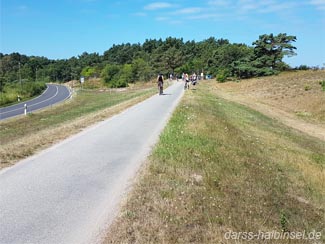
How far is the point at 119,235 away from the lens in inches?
202

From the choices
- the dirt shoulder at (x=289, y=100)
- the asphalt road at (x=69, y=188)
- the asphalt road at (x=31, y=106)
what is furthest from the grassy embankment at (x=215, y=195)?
the asphalt road at (x=31, y=106)

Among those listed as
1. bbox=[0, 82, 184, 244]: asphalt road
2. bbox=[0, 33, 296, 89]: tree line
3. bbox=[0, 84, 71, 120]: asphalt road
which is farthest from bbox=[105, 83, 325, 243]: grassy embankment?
bbox=[0, 33, 296, 89]: tree line

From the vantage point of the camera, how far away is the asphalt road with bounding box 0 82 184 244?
529 centimetres

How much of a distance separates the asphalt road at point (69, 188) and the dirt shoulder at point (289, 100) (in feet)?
49.6

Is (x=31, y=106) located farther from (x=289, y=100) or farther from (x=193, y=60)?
(x=193, y=60)

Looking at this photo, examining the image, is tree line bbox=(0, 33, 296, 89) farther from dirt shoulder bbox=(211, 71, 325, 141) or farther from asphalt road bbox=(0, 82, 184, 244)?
asphalt road bbox=(0, 82, 184, 244)

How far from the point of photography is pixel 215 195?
6.82 meters

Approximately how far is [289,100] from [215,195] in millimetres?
33236

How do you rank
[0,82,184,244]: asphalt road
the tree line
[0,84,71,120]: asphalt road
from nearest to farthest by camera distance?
[0,82,184,244]: asphalt road, [0,84,71,120]: asphalt road, the tree line

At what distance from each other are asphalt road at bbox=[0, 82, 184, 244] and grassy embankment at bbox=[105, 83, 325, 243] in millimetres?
377

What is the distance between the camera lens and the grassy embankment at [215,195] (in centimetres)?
538

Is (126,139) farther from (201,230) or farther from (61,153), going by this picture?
(201,230)

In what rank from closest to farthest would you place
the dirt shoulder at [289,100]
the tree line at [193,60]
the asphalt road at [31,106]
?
1. the dirt shoulder at [289,100]
2. the asphalt road at [31,106]
3. the tree line at [193,60]

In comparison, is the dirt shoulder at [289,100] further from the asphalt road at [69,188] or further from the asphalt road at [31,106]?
the asphalt road at [31,106]
